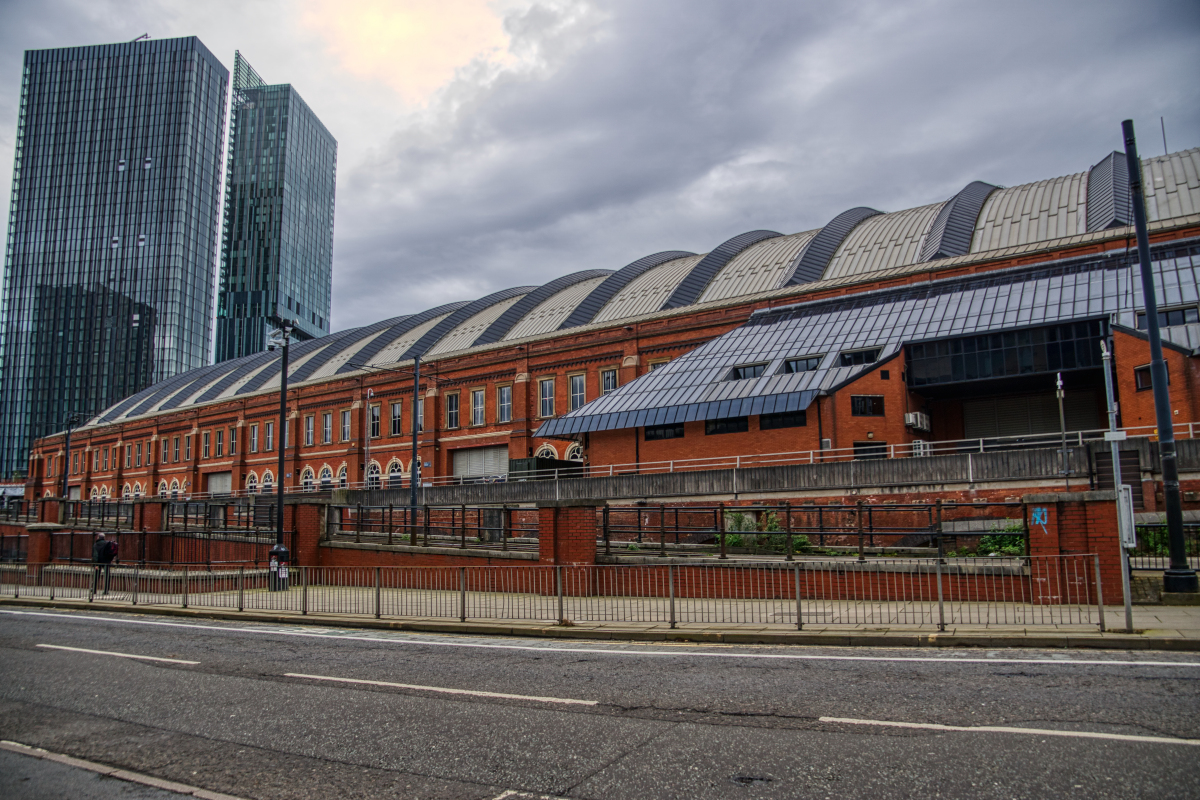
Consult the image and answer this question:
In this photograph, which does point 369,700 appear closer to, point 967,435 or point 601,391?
point 967,435

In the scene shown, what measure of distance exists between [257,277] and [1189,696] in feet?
667

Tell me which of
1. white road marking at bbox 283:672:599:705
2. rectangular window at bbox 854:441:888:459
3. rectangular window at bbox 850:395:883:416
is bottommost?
white road marking at bbox 283:672:599:705

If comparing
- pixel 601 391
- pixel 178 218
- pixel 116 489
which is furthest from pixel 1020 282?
pixel 178 218

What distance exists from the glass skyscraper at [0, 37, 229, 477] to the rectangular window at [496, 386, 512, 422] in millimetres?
123680

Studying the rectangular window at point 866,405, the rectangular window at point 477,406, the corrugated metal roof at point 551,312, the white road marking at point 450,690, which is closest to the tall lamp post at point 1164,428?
the white road marking at point 450,690

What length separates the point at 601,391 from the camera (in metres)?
48.9

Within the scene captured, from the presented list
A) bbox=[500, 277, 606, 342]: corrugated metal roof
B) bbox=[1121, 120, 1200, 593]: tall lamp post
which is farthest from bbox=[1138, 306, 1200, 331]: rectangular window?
bbox=[500, 277, 606, 342]: corrugated metal roof

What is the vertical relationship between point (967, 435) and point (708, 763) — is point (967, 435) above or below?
above

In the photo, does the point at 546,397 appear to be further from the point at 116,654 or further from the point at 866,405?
the point at 116,654

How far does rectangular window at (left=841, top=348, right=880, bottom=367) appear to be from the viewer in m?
37.2

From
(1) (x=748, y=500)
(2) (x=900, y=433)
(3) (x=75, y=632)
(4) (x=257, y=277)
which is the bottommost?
(3) (x=75, y=632)

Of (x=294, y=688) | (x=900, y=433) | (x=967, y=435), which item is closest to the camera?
(x=294, y=688)

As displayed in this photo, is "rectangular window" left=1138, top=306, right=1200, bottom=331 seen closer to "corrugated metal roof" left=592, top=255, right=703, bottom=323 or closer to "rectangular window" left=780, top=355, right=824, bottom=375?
"rectangular window" left=780, top=355, right=824, bottom=375

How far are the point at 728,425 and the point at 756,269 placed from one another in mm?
16121
